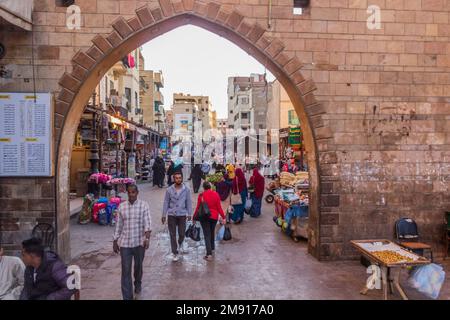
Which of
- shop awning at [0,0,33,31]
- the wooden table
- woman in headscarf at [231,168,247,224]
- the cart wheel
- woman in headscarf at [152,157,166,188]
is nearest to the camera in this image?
the wooden table

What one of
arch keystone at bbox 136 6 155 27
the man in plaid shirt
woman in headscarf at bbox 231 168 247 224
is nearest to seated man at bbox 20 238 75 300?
the man in plaid shirt

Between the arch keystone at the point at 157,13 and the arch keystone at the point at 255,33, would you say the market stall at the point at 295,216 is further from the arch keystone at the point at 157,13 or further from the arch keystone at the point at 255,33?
the arch keystone at the point at 157,13

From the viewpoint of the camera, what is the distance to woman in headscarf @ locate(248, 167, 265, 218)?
12.2 m

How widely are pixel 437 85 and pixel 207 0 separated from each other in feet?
17.1

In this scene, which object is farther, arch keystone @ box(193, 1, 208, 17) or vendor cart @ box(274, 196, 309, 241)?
vendor cart @ box(274, 196, 309, 241)

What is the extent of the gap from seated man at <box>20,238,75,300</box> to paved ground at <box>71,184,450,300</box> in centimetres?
187

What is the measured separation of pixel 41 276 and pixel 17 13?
16.4ft

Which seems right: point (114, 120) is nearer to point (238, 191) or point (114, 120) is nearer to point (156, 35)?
point (238, 191)

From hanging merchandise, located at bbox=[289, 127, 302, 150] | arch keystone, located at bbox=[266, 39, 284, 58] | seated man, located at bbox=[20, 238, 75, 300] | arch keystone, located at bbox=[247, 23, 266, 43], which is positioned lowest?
seated man, located at bbox=[20, 238, 75, 300]

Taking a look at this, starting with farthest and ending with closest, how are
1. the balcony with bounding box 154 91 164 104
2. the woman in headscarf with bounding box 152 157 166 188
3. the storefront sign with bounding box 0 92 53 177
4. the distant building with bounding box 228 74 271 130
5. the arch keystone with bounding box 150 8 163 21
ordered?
the distant building with bounding box 228 74 271 130
the balcony with bounding box 154 91 164 104
the woman in headscarf with bounding box 152 157 166 188
the arch keystone with bounding box 150 8 163 21
the storefront sign with bounding box 0 92 53 177

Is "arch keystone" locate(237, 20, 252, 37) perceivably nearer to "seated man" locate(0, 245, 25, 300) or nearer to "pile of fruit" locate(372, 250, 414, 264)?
"pile of fruit" locate(372, 250, 414, 264)

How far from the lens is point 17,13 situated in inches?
263

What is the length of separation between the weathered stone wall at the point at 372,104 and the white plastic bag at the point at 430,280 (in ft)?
7.50


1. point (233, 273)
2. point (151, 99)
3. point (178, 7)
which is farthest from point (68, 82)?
point (151, 99)
